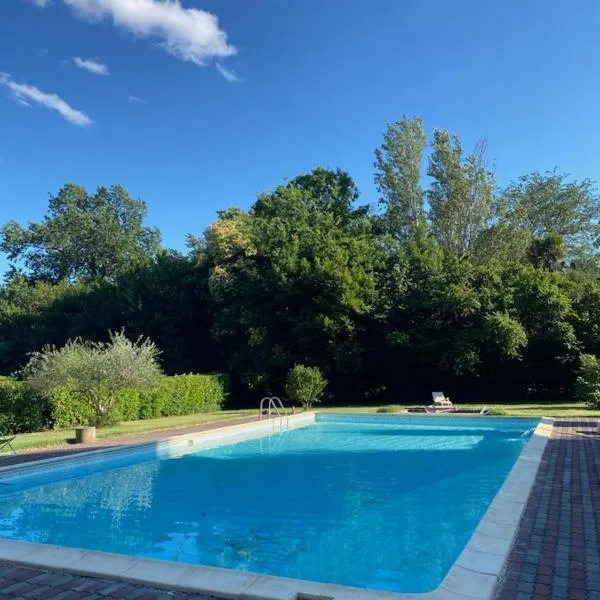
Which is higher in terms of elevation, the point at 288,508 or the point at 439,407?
the point at 439,407

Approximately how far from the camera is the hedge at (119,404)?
14141 mm

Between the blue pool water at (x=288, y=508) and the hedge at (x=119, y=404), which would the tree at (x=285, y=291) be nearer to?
the hedge at (x=119, y=404)

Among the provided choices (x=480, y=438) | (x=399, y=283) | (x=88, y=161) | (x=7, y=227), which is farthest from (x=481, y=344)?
(x=7, y=227)

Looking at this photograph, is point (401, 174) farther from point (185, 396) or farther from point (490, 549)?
point (490, 549)

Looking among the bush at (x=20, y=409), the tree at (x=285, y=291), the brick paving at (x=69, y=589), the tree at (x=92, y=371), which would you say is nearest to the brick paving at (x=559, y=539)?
the brick paving at (x=69, y=589)

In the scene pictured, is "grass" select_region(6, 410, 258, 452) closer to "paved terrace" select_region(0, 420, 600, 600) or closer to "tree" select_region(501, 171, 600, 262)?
"paved terrace" select_region(0, 420, 600, 600)

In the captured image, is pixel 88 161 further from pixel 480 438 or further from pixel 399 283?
pixel 480 438

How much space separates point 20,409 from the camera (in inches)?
560

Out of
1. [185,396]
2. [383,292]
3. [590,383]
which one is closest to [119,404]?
[185,396]

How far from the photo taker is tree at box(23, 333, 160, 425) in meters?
13.8

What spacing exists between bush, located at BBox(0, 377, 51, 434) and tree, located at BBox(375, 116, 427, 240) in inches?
889

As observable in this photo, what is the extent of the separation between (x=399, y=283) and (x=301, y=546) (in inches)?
789

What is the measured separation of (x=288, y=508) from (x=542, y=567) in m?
4.54

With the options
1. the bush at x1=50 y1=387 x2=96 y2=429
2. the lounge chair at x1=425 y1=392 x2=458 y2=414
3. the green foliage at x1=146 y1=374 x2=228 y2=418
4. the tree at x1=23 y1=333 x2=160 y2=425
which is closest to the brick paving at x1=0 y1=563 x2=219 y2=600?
the tree at x1=23 y1=333 x2=160 y2=425
